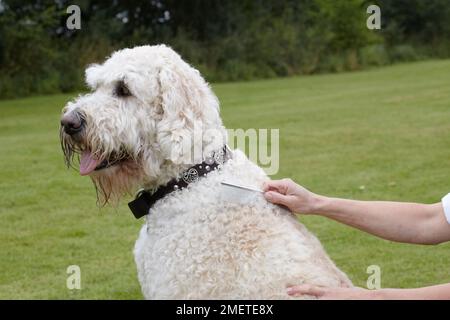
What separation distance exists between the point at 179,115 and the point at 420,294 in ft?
4.16

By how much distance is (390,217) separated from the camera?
3650 millimetres

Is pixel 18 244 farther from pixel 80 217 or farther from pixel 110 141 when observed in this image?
pixel 110 141

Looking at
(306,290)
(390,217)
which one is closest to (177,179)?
(306,290)

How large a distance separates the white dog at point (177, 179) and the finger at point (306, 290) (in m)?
0.09

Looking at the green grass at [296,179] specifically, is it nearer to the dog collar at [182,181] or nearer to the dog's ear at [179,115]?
→ the dog collar at [182,181]

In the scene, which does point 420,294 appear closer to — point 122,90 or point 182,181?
point 182,181

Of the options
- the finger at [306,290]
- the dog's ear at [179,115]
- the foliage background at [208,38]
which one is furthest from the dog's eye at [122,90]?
the foliage background at [208,38]

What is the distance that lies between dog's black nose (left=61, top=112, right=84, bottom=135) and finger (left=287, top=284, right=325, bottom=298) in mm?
1144

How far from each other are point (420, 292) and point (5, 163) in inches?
388
